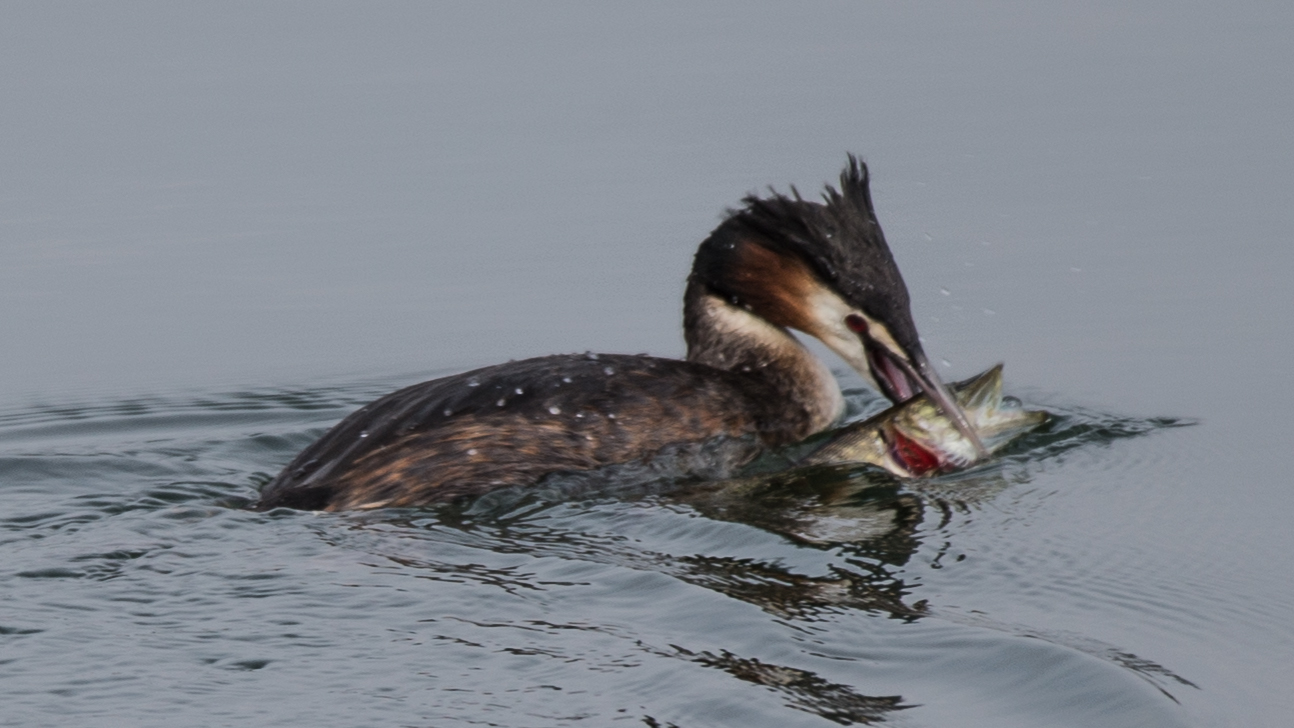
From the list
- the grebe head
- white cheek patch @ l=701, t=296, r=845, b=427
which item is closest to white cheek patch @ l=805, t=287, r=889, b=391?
the grebe head

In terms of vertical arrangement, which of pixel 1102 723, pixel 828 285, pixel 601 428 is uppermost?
pixel 828 285

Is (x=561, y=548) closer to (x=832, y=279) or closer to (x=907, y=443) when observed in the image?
(x=907, y=443)

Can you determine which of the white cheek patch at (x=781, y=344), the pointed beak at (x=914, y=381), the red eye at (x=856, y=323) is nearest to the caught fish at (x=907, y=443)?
the pointed beak at (x=914, y=381)

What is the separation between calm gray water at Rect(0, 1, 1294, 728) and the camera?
6047 mm

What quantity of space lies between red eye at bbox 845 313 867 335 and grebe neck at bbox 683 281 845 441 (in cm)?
34

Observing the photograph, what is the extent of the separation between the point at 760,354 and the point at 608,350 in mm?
1400

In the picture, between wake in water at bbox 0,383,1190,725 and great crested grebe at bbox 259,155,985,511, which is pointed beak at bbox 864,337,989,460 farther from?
wake in water at bbox 0,383,1190,725

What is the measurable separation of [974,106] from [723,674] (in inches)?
323

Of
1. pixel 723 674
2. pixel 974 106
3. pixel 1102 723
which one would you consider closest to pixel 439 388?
pixel 723 674

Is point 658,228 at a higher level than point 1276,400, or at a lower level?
higher

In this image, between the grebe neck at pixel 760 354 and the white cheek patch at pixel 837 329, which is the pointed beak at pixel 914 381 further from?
the grebe neck at pixel 760 354

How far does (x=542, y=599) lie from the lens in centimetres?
666

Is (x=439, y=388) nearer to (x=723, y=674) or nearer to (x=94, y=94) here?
(x=723, y=674)

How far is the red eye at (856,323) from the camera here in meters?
8.76
